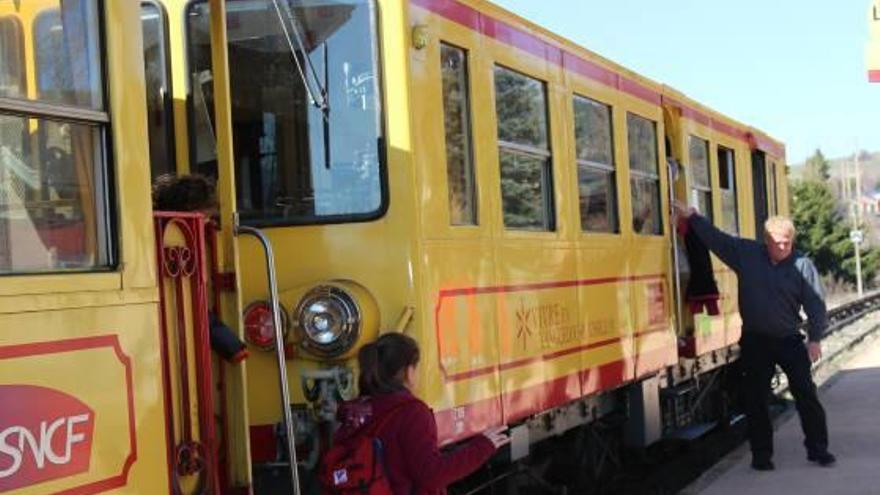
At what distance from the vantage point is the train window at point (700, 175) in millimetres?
8844

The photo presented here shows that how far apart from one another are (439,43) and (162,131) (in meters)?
1.28

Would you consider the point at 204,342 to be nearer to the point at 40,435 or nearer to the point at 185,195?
the point at 185,195

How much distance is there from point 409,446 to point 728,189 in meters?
6.97

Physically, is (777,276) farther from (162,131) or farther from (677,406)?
(162,131)

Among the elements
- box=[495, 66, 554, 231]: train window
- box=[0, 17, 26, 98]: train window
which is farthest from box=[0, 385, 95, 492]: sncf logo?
box=[495, 66, 554, 231]: train window

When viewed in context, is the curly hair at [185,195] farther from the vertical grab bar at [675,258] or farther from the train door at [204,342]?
the vertical grab bar at [675,258]

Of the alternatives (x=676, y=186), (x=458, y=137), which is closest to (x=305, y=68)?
(x=458, y=137)

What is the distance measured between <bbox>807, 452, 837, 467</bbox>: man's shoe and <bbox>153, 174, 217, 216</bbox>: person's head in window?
17.3 feet

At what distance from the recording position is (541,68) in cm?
598

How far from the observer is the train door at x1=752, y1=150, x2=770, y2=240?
1102 centimetres

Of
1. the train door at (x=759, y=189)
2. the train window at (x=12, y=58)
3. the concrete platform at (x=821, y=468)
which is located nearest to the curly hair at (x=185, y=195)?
the train window at (x=12, y=58)

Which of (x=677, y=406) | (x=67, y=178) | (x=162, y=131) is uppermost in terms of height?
(x=162, y=131)

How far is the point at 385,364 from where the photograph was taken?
12.2ft

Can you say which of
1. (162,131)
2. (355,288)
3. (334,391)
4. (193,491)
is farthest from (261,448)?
(162,131)
